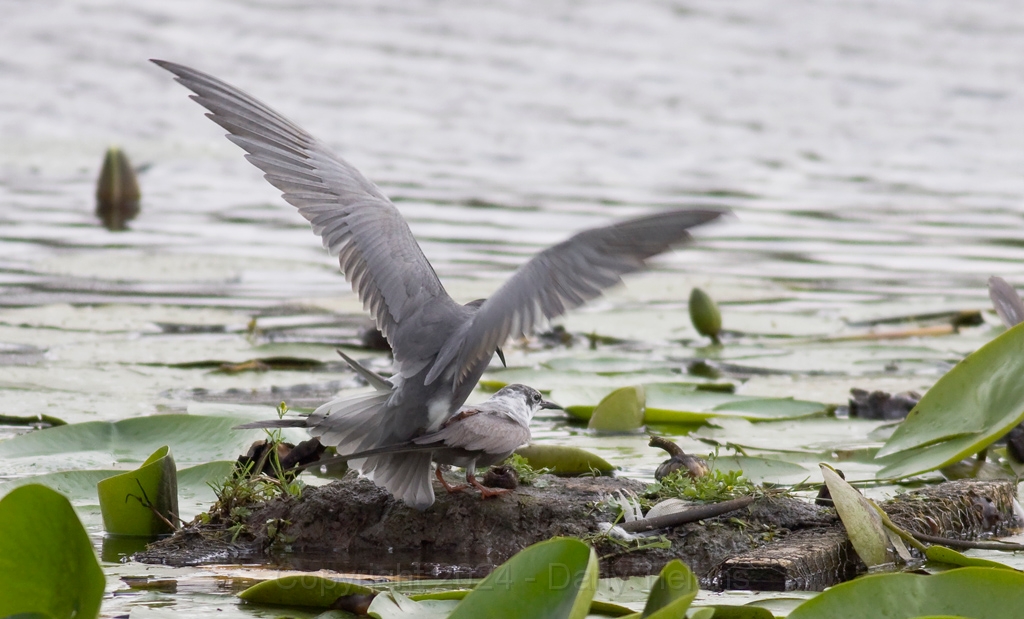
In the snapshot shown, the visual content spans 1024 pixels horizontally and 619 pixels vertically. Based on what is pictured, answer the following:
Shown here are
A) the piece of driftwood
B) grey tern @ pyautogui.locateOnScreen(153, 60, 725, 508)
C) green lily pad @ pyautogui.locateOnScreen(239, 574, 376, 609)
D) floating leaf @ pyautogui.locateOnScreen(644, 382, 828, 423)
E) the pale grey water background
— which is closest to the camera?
green lily pad @ pyautogui.locateOnScreen(239, 574, 376, 609)

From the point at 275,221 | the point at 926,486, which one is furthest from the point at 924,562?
the point at 275,221

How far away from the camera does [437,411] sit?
14.0 ft

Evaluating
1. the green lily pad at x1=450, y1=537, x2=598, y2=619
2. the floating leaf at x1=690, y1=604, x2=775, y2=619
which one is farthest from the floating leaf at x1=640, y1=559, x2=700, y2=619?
the floating leaf at x1=690, y1=604, x2=775, y2=619

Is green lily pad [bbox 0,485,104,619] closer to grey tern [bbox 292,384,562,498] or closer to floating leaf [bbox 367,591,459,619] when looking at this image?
floating leaf [bbox 367,591,459,619]

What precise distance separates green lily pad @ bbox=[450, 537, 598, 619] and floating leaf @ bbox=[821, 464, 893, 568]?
1.32 m

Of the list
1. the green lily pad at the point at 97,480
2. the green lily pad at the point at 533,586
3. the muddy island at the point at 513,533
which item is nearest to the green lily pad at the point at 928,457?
the muddy island at the point at 513,533

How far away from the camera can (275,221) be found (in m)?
12.1

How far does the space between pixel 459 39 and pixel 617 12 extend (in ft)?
17.2

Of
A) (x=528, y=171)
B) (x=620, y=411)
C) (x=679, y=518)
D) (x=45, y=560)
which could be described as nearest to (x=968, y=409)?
(x=679, y=518)

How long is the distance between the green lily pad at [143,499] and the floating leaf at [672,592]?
1.78 meters

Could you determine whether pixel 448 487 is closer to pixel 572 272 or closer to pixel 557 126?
pixel 572 272

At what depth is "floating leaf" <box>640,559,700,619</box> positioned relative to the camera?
2.76 metres

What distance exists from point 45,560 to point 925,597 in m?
1.96

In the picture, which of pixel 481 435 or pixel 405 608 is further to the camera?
pixel 481 435
